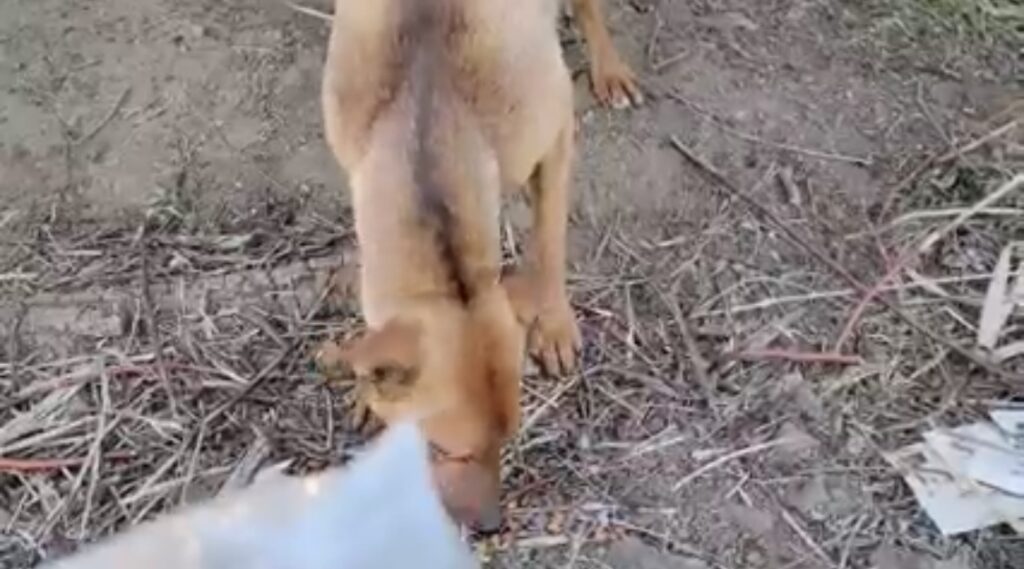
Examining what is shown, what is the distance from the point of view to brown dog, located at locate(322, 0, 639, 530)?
3225 millimetres

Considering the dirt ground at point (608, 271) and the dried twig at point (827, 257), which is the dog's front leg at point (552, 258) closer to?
the dirt ground at point (608, 271)

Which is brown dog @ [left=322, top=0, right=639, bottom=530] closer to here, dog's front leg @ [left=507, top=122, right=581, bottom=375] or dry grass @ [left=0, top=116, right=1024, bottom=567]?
dog's front leg @ [left=507, top=122, right=581, bottom=375]

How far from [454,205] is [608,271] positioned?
3.18ft

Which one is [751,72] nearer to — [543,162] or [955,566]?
[543,162]

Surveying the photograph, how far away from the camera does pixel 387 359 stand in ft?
10.6

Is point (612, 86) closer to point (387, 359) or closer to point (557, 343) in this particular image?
point (557, 343)

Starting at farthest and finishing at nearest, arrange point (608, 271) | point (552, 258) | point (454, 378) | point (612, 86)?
1. point (612, 86)
2. point (608, 271)
3. point (552, 258)
4. point (454, 378)

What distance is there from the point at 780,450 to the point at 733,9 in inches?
64.6

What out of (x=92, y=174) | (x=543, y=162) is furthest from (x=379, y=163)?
(x=92, y=174)

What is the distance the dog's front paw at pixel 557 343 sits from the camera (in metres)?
4.06

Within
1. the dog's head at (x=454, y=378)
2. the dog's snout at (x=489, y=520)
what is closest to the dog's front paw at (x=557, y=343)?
the dog's snout at (x=489, y=520)

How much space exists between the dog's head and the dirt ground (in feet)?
1.63

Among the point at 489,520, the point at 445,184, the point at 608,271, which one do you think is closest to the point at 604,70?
the point at 608,271

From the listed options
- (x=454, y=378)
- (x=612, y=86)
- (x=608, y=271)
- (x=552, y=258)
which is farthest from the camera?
(x=612, y=86)
